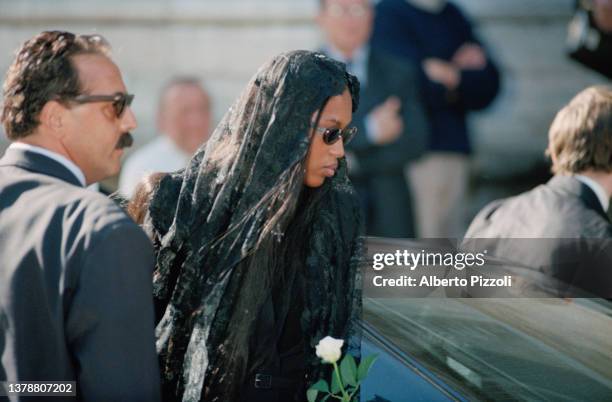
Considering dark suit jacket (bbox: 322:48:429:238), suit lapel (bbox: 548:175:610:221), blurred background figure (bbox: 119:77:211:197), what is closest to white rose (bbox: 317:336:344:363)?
suit lapel (bbox: 548:175:610:221)

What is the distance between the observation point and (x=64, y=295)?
5.80 ft

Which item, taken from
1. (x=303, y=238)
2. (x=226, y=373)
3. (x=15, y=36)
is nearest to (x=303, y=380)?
(x=226, y=373)

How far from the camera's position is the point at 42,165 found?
1.93 meters

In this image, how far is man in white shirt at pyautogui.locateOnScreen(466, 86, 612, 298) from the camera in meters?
3.08

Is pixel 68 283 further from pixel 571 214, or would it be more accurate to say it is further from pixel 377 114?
pixel 377 114

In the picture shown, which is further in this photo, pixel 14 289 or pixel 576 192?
pixel 576 192

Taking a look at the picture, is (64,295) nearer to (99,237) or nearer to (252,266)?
(99,237)

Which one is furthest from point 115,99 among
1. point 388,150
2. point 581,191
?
point 388,150

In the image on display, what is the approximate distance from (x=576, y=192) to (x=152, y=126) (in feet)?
11.2

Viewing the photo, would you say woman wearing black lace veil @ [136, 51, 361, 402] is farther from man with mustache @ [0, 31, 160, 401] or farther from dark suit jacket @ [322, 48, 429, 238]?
dark suit jacket @ [322, 48, 429, 238]

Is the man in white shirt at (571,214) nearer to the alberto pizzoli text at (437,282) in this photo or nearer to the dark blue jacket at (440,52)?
the alberto pizzoli text at (437,282)

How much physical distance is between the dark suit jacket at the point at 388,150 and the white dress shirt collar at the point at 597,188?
86.5 inches

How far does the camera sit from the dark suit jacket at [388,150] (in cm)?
550

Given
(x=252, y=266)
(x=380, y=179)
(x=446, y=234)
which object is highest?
(x=252, y=266)
